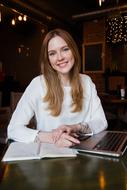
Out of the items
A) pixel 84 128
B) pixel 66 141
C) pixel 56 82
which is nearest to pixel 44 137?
pixel 66 141

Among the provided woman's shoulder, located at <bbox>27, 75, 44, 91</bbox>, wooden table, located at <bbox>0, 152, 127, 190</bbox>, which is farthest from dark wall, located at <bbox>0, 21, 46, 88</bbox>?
wooden table, located at <bbox>0, 152, 127, 190</bbox>

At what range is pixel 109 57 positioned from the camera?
7.97m

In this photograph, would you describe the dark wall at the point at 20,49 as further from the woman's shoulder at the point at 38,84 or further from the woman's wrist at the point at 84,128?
the woman's wrist at the point at 84,128

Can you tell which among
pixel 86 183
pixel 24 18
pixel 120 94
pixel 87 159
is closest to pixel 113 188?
pixel 86 183

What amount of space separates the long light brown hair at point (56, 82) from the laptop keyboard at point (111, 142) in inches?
10.4

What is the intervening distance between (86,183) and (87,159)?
0.21m

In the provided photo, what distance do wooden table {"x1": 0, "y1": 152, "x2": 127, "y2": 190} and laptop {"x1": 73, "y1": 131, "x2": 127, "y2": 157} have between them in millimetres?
40

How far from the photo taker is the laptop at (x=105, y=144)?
91cm

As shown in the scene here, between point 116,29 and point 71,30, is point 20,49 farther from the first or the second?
point 116,29

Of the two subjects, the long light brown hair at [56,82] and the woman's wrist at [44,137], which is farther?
the long light brown hair at [56,82]

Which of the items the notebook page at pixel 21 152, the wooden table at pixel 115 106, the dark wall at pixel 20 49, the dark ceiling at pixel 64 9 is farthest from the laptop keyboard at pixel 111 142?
the dark wall at pixel 20 49

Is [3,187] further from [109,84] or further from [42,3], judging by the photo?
[109,84]

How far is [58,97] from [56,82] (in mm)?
93

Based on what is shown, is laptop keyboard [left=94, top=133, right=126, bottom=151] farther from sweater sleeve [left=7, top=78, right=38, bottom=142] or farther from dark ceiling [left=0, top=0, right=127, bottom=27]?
dark ceiling [left=0, top=0, right=127, bottom=27]
